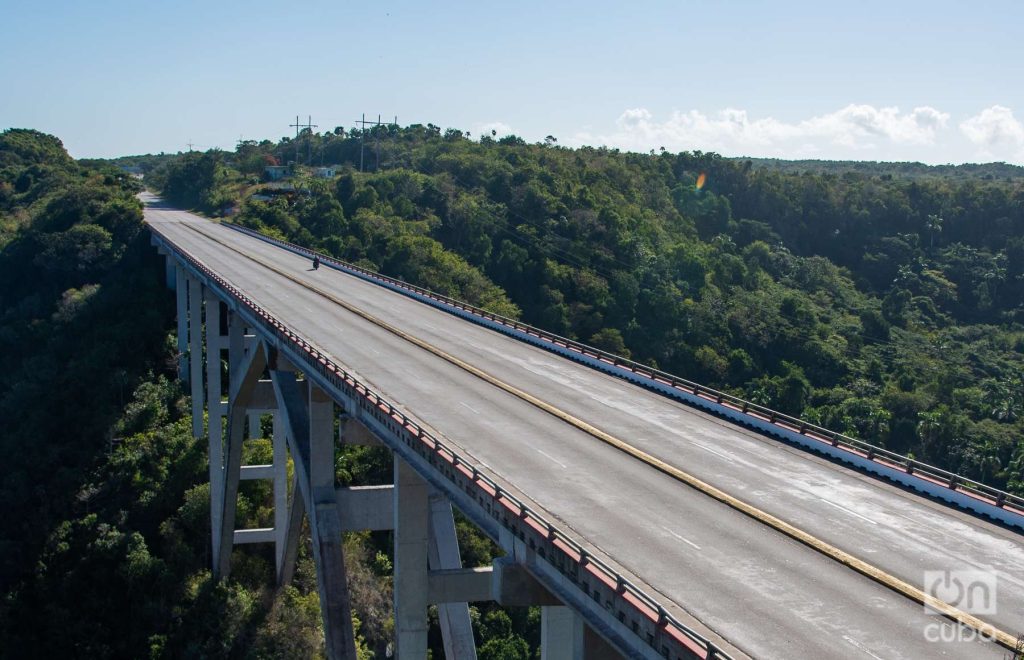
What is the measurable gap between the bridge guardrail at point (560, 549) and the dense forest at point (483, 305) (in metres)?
22.9

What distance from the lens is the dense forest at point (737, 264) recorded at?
70000 mm

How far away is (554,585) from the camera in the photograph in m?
15.8

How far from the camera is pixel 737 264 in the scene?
92.7 m

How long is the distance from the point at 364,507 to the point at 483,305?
1864 inches

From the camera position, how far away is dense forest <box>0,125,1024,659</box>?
4681 centimetres

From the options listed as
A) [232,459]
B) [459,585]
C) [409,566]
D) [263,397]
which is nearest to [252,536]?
[232,459]

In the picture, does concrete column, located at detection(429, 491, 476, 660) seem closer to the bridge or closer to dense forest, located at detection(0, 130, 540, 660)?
the bridge

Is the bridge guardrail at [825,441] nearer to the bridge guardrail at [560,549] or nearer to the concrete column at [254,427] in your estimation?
the bridge guardrail at [560,549]

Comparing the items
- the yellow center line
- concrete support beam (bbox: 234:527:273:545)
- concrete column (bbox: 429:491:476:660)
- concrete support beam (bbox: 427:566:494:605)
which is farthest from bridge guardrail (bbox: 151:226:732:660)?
concrete support beam (bbox: 234:527:273:545)

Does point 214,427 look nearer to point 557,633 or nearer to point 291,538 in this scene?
point 291,538

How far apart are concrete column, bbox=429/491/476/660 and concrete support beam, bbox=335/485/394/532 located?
8.16ft

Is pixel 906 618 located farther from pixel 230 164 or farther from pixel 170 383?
pixel 230 164

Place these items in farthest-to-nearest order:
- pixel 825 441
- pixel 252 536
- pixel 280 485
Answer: pixel 252 536 → pixel 280 485 → pixel 825 441
